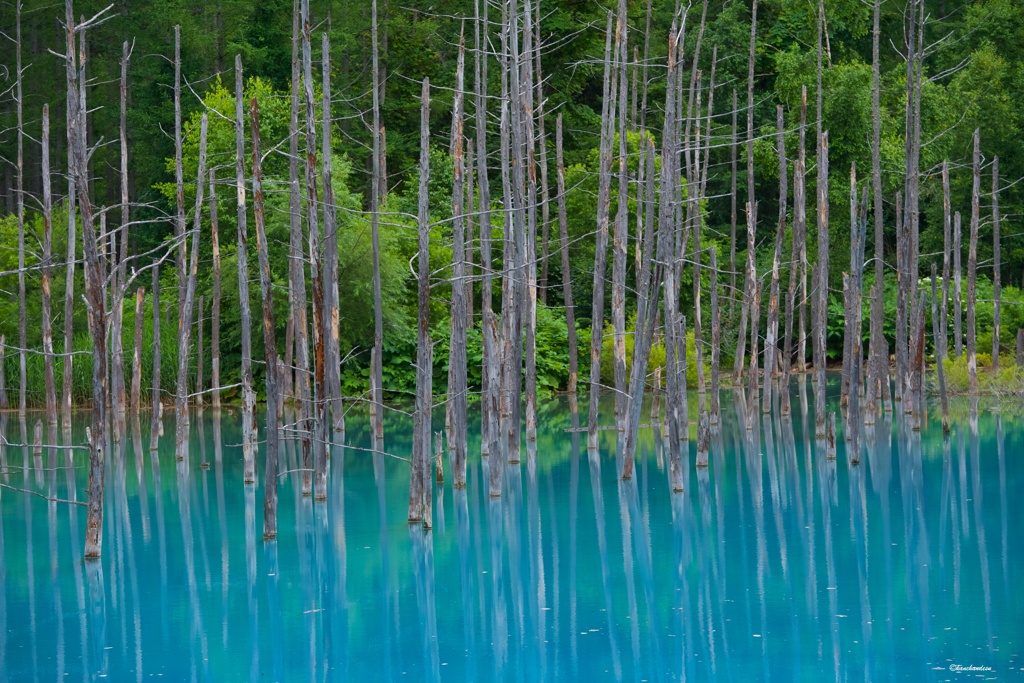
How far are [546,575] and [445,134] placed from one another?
18.3 m

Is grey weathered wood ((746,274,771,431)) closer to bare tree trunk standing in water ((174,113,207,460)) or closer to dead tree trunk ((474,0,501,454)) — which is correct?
dead tree trunk ((474,0,501,454))

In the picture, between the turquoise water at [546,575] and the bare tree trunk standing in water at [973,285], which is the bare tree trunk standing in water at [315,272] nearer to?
the turquoise water at [546,575]

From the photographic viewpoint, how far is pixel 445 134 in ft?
91.9

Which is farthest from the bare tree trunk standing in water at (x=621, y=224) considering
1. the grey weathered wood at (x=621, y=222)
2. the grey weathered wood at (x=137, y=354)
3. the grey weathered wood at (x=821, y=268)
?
the grey weathered wood at (x=137, y=354)

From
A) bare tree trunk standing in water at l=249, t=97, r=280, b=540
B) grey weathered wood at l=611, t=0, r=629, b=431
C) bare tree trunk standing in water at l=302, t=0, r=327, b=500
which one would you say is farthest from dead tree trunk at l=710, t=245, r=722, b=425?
bare tree trunk standing in water at l=249, t=97, r=280, b=540

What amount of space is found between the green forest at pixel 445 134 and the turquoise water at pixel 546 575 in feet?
33.8

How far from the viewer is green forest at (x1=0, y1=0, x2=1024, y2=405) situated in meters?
27.8

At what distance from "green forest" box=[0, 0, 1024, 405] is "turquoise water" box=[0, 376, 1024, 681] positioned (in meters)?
10.3

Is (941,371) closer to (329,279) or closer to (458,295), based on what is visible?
(458,295)

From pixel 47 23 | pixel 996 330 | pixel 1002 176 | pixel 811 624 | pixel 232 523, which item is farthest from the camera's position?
pixel 47 23

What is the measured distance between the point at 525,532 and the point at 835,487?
4.32 metres

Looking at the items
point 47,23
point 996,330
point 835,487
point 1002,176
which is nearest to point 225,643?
point 835,487

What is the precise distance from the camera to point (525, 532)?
42.7ft

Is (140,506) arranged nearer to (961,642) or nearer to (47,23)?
(961,642)
